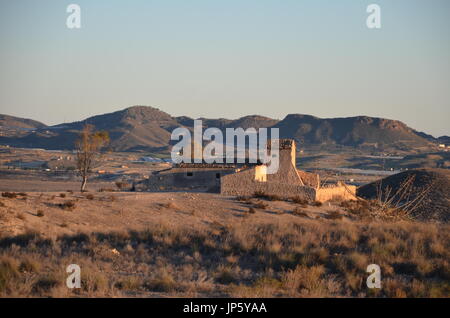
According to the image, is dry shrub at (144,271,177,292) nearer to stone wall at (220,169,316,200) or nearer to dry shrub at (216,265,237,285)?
dry shrub at (216,265,237,285)

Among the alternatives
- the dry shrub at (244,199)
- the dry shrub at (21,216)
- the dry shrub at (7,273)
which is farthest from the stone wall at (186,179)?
the dry shrub at (7,273)

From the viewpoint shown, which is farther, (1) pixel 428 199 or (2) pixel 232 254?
(1) pixel 428 199

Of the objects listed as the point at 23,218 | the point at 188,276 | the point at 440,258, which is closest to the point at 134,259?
the point at 188,276

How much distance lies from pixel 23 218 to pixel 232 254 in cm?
1298

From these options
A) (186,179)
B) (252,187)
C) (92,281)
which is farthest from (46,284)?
(186,179)

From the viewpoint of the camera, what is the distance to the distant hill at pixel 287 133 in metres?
150

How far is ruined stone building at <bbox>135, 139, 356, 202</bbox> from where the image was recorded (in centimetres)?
3688

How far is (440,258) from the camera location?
13.9 meters

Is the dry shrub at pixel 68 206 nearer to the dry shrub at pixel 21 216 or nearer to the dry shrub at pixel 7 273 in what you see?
the dry shrub at pixel 21 216

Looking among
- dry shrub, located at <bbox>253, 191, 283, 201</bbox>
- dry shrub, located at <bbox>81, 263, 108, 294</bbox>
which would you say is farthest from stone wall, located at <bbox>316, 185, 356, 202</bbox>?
dry shrub, located at <bbox>81, 263, 108, 294</bbox>

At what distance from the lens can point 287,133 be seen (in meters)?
169

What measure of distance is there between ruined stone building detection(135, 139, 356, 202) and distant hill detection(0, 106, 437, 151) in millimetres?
104558
